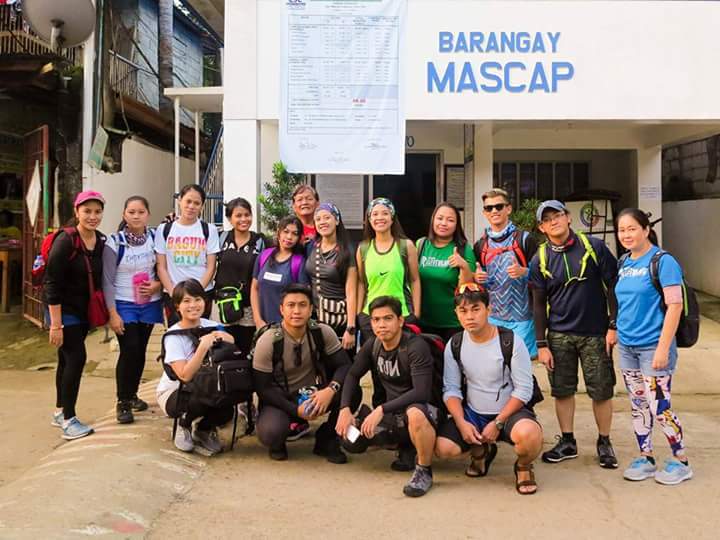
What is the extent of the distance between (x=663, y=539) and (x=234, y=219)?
3.23 m

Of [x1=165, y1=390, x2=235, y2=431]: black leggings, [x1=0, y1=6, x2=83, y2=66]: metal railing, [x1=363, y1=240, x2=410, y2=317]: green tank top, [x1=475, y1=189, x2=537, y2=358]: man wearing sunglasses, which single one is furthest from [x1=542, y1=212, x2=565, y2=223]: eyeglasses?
[x1=0, y1=6, x2=83, y2=66]: metal railing

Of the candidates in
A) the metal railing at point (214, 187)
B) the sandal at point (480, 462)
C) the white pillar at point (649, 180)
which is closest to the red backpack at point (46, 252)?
the sandal at point (480, 462)

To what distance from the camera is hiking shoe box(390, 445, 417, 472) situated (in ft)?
12.9

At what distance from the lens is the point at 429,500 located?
345cm

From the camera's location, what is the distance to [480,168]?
883cm

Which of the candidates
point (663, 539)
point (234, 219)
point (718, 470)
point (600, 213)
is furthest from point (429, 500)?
point (600, 213)

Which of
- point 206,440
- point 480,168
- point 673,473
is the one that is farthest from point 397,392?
point 480,168

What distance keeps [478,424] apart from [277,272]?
165 cm

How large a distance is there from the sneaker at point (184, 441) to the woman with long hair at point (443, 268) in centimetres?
169

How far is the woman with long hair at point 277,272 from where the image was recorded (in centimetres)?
432

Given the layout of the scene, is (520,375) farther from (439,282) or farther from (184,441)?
(184,441)

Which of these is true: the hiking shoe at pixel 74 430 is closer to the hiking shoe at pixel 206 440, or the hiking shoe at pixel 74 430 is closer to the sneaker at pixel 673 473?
the hiking shoe at pixel 206 440

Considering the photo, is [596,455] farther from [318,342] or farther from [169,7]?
[169,7]

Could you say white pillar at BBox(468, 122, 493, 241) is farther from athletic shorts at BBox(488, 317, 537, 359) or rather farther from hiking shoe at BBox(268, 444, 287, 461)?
hiking shoe at BBox(268, 444, 287, 461)
